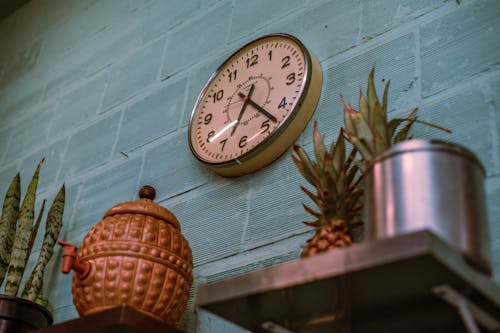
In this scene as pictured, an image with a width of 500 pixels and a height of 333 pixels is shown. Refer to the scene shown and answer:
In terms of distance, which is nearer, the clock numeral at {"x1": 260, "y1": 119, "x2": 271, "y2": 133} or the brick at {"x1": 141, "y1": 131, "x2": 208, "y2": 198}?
the clock numeral at {"x1": 260, "y1": 119, "x2": 271, "y2": 133}

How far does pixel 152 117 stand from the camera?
90.1 inches

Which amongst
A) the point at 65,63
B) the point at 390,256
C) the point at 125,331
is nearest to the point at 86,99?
the point at 65,63

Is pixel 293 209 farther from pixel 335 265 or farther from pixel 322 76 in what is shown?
pixel 335 265

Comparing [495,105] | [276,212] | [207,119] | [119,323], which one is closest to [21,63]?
[207,119]

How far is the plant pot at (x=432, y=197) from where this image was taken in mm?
1069

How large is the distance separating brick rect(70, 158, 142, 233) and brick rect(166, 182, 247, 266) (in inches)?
11.0

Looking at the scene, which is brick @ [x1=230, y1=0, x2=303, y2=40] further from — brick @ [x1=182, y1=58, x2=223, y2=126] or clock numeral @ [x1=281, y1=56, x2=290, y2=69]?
clock numeral @ [x1=281, y1=56, x2=290, y2=69]

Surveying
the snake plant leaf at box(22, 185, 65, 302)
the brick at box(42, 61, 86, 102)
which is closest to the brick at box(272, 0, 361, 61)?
the snake plant leaf at box(22, 185, 65, 302)

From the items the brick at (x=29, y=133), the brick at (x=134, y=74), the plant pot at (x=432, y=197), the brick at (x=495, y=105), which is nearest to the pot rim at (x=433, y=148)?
the plant pot at (x=432, y=197)

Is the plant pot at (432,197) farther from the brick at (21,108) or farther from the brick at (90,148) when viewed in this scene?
the brick at (21,108)

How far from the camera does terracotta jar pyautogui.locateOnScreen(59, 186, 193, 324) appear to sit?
1522mm

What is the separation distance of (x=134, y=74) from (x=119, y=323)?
1.28 m

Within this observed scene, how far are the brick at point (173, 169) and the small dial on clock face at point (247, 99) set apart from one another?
0.08m

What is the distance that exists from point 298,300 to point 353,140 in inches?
13.8
